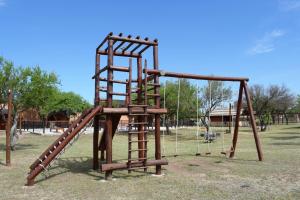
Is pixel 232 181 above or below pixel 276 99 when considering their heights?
below

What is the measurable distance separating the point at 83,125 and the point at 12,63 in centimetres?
909

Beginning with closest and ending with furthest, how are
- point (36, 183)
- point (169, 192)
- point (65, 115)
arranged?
point (169, 192) → point (36, 183) → point (65, 115)

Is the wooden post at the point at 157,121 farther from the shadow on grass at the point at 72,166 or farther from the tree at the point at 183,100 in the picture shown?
the tree at the point at 183,100

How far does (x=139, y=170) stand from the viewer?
11406 mm

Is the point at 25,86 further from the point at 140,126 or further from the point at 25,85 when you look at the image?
the point at 140,126

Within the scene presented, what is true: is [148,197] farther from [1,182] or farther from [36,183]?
[1,182]

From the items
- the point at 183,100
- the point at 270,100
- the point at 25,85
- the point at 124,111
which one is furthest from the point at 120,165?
the point at 270,100

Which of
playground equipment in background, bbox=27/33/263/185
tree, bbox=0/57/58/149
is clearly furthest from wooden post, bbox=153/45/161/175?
tree, bbox=0/57/58/149

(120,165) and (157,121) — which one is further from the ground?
(157,121)

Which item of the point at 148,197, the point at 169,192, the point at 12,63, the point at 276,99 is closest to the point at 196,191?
the point at 169,192

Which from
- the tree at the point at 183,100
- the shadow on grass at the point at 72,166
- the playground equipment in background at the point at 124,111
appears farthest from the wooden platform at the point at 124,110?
the tree at the point at 183,100

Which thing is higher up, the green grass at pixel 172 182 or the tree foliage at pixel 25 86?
the tree foliage at pixel 25 86

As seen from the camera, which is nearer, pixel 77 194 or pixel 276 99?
pixel 77 194

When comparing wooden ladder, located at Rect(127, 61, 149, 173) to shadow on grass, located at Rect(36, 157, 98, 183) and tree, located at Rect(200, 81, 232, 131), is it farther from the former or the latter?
tree, located at Rect(200, 81, 232, 131)
